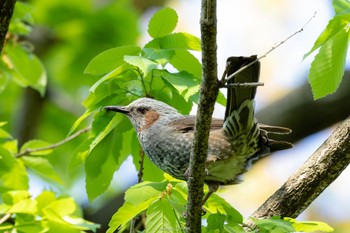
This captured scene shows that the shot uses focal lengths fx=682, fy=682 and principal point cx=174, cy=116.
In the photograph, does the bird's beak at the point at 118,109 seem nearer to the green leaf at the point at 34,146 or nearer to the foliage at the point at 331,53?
the green leaf at the point at 34,146

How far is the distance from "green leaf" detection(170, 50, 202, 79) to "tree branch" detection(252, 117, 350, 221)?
0.85 m

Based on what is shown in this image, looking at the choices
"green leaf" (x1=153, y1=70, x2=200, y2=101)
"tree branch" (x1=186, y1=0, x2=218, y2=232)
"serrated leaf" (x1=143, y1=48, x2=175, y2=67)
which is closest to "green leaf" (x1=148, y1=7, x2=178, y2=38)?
"serrated leaf" (x1=143, y1=48, x2=175, y2=67)

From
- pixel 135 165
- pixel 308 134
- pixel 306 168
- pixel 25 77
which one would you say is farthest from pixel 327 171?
pixel 308 134

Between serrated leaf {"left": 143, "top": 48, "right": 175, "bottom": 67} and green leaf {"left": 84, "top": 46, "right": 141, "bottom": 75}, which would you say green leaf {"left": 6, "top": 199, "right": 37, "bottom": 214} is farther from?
serrated leaf {"left": 143, "top": 48, "right": 175, "bottom": 67}

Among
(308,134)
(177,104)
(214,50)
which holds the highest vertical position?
(214,50)

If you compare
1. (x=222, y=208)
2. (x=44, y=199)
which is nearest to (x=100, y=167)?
(x=44, y=199)

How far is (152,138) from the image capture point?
4.41 meters

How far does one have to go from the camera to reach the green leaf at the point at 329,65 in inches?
138

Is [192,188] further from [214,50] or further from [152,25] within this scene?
[152,25]

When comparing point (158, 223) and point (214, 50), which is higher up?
point (214, 50)

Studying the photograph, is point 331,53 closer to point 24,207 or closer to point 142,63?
point 142,63

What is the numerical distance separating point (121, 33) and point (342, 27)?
20.9ft

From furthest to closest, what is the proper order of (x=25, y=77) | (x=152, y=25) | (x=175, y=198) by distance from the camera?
(x=25, y=77) < (x=152, y=25) < (x=175, y=198)

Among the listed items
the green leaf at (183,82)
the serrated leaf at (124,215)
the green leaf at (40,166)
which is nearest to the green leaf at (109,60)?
the green leaf at (183,82)
